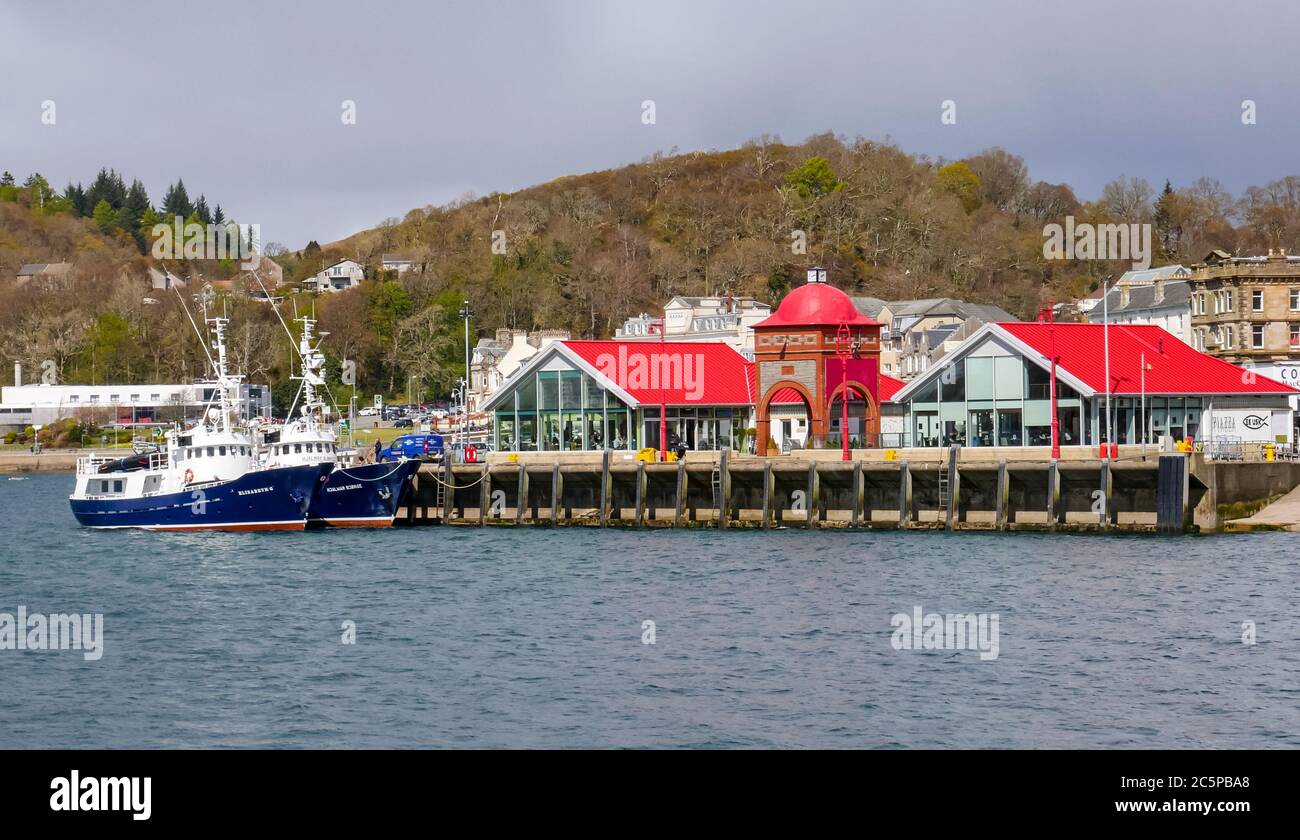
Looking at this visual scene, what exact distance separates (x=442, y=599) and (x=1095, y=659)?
19096 mm

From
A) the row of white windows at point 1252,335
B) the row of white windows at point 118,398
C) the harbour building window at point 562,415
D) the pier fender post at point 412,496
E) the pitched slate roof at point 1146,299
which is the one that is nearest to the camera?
the pier fender post at point 412,496

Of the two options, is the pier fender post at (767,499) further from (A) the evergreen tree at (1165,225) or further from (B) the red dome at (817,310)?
(A) the evergreen tree at (1165,225)

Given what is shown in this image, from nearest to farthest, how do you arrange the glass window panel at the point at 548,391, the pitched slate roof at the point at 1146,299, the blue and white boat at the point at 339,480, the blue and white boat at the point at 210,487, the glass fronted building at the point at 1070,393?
the glass fronted building at the point at 1070,393, the blue and white boat at the point at 210,487, the blue and white boat at the point at 339,480, the glass window panel at the point at 548,391, the pitched slate roof at the point at 1146,299

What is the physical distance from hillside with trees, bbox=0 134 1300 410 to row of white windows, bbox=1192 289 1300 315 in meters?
57.2

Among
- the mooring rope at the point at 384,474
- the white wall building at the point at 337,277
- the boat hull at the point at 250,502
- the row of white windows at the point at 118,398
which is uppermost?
the white wall building at the point at 337,277

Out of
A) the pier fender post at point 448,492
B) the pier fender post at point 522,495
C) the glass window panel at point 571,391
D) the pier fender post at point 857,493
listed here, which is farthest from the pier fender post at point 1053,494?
the pier fender post at point 448,492

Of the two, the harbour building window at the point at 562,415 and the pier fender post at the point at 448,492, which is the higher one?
the harbour building window at the point at 562,415

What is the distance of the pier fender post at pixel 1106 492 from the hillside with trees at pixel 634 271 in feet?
292

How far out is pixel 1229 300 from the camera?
85875mm

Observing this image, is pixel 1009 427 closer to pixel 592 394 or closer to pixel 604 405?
pixel 604 405

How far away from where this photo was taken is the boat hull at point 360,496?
224 ft

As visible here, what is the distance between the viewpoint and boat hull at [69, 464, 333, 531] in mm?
66812

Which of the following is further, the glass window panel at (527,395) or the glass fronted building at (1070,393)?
the glass window panel at (527,395)
